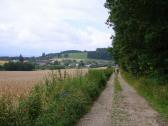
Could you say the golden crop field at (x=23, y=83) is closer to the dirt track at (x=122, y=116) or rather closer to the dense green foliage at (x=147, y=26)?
the dirt track at (x=122, y=116)

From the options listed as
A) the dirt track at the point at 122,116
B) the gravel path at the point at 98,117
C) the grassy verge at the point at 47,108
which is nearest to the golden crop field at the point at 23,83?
the grassy verge at the point at 47,108

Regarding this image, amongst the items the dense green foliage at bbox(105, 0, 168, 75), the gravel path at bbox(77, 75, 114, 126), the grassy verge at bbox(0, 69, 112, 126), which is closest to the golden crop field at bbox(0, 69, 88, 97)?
the grassy verge at bbox(0, 69, 112, 126)

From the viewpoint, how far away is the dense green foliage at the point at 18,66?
8802cm

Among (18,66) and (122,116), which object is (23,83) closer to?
(122,116)

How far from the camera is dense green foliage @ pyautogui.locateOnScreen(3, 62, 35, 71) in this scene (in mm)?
88019

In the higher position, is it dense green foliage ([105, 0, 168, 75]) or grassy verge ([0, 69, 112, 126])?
Result: dense green foliage ([105, 0, 168, 75])

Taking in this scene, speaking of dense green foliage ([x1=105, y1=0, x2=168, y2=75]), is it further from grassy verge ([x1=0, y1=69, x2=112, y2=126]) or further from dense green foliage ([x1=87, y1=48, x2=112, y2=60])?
dense green foliage ([x1=87, y1=48, x2=112, y2=60])

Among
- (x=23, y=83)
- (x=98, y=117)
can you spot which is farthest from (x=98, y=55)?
(x=98, y=117)

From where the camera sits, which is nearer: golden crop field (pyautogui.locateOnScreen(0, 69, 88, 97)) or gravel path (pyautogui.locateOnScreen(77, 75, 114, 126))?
gravel path (pyautogui.locateOnScreen(77, 75, 114, 126))

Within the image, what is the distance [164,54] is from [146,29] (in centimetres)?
291

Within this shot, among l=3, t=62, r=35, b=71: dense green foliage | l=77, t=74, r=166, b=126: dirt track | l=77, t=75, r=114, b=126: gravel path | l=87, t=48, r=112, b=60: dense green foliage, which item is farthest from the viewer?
A: l=87, t=48, r=112, b=60: dense green foliage

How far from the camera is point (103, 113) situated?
63.7 feet

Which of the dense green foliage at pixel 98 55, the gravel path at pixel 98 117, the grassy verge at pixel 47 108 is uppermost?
the dense green foliage at pixel 98 55

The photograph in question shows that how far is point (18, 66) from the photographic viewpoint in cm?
8975
